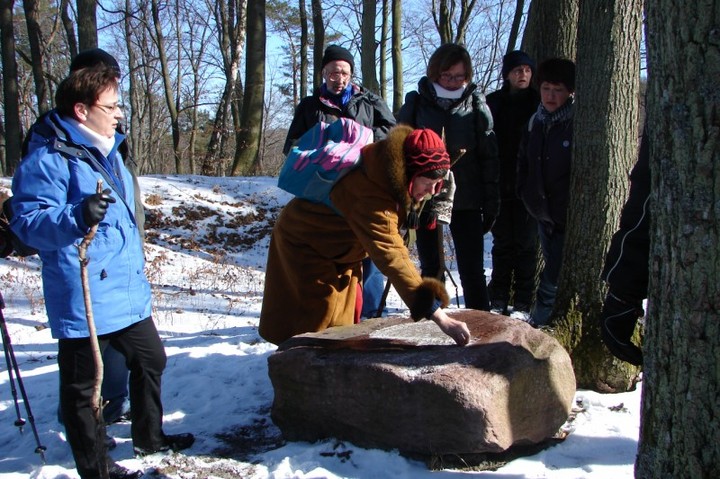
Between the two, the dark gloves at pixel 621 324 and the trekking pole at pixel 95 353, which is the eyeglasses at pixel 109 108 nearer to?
the trekking pole at pixel 95 353

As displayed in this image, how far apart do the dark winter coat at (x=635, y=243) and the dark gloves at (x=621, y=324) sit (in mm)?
44

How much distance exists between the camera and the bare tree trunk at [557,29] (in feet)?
17.4

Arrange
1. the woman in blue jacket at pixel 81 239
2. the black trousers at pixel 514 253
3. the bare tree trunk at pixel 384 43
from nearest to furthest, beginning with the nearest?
1. the woman in blue jacket at pixel 81 239
2. the black trousers at pixel 514 253
3. the bare tree trunk at pixel 384 43

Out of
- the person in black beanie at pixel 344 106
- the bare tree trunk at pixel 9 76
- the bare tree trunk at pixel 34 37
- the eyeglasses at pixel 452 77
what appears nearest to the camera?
the eyeglasses at pixel 452 77

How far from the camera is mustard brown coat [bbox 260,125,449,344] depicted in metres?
2.86

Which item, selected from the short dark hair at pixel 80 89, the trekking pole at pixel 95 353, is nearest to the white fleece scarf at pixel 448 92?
the short dark hair at pixel 80 89

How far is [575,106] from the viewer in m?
3.72

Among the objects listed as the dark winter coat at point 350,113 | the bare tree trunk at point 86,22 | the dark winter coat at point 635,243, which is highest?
the bare tree trunk at point 86,22

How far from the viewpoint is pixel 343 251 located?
337cm

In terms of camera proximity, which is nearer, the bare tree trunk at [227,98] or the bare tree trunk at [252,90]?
the bare tree trunk at [252,90]

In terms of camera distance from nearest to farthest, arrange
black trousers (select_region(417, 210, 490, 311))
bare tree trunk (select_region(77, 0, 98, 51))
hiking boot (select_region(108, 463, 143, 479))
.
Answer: hiking boot (select_region(108, 463, 143, 479)), black trousers (select_region(417, 210, 490, 311)), bare tree trunk (select_region(77, 0, 98, 51))

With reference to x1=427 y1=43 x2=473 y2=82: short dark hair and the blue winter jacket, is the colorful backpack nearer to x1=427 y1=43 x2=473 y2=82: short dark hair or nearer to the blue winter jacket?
the blue winter jacket

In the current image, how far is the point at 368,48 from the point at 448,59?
27.0ft

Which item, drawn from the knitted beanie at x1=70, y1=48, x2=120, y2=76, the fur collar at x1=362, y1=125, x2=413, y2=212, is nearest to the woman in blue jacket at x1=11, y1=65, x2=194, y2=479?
the knitted beanie at x1=70, y1=48, x2=120, y2=76
